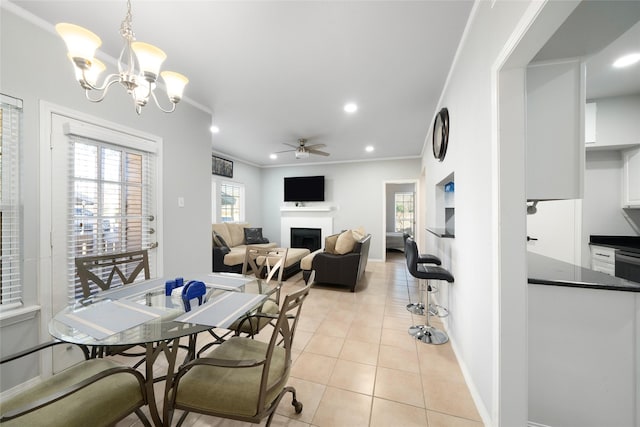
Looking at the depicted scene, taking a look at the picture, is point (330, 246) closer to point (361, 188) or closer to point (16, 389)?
point (361, 188)

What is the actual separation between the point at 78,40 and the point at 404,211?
8.42m

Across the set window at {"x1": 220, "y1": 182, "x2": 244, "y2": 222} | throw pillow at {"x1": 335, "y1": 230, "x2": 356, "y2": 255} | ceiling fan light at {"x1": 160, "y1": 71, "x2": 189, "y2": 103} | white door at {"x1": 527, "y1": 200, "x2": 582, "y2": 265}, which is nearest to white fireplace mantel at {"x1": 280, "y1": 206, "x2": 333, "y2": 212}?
window at {"x1": 220, "y1": 182, "x2": 244, "y2": 222}

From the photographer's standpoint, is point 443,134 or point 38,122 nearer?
point 38,122

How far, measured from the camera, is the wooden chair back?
1.62m

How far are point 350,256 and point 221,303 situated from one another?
256 cm

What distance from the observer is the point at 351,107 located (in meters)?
3.18

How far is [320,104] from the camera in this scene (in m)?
3.09

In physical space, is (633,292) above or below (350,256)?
above

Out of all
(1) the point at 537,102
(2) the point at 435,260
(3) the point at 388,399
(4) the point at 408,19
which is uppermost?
(4) the point at 408,19

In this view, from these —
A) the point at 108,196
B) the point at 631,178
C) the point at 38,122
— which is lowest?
the point at 108,196

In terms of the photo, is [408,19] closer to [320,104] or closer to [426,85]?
[426,85]

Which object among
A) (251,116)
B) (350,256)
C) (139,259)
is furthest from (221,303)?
(251,116)

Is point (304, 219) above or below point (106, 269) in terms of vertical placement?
above

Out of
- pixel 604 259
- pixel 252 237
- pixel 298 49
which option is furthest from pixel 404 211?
pixel 298 49
